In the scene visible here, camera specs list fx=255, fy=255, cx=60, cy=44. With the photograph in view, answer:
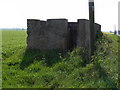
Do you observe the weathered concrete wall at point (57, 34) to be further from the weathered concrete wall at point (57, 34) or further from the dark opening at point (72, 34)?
the dark opening at point (72, 34)

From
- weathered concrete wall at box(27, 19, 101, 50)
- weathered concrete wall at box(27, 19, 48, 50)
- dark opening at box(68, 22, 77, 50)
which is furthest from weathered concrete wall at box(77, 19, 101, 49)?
weathered concrete wall at box(27, 19, 48, 50)

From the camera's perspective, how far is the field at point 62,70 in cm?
803

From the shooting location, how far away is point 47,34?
12.3 metres

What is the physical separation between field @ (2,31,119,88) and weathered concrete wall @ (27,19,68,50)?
18.1 inches

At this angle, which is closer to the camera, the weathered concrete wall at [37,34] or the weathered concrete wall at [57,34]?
the weathered concrete wall at [57,34]

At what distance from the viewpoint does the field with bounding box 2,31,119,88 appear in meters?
8.03

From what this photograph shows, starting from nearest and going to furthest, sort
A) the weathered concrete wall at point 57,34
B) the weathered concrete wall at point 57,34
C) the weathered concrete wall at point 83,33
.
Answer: the weathered concrete wall at point 83,33 < the weathered concrete wall at point 57,34 < the weathered concrete wall at point 57,34

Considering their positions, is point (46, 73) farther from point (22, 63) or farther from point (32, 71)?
point (22, 63)

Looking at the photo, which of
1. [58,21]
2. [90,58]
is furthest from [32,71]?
[58,21]

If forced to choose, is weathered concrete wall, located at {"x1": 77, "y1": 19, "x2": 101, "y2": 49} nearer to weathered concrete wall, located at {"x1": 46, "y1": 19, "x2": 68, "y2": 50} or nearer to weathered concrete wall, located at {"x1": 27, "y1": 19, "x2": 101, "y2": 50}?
weathered concrete wall, located at {"x1": 27, "y1": 19, "x2": 101, "y2": 50}

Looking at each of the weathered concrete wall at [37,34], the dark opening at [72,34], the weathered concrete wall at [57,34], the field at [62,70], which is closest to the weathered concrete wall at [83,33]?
the weathered concrete wall at [57,34]

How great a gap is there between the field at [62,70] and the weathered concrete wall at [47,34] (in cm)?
46

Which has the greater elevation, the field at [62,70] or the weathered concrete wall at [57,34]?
the weathered concrete wall at [57,34]

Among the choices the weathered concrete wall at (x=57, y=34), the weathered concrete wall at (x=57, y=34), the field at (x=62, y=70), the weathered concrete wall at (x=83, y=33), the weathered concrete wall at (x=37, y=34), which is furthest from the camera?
the weathered concrete wall at (x=37, y=34)
